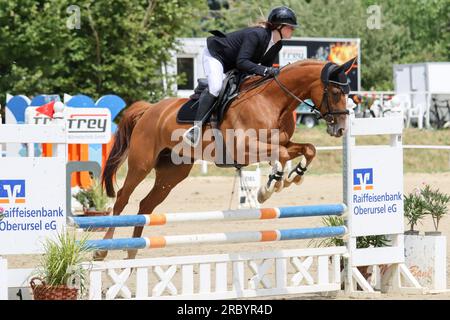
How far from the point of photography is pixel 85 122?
11961mm

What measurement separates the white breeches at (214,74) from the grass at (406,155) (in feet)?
28.1

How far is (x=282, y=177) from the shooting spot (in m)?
6.46

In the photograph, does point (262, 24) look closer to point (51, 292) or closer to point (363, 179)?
point (363, 179)

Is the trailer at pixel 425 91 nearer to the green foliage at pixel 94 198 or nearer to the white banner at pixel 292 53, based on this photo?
the white banner at pixel 292 53

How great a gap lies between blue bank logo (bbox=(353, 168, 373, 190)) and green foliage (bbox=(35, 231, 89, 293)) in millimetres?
2113

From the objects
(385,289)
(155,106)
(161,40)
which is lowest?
(385,289)

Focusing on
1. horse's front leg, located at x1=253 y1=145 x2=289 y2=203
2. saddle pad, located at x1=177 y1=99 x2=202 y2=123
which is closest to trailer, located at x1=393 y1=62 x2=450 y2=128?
saddle pad, located at x1=177 y1=99 x2=202 y2=123

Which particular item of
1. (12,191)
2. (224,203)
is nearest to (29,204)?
(12,191)

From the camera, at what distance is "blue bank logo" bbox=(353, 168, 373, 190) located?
22.4 ft

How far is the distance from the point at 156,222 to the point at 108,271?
44 centimetres

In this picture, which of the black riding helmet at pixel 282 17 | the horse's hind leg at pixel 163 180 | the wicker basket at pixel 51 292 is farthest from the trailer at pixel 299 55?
the wicker basket at pixel 51 292

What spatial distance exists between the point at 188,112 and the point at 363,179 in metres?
1.45
